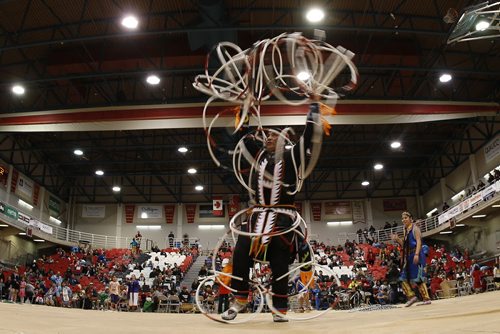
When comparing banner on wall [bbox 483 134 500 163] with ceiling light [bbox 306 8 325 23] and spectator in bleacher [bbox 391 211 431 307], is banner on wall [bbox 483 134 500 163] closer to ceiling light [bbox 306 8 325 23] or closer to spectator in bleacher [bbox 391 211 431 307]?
ceiling light [bbox 306 8 325 23]

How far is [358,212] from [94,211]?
822 inches

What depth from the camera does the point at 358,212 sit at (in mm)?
37906

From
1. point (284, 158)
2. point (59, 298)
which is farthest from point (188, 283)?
point (284, 158)

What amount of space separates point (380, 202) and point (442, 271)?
1547 centimetres

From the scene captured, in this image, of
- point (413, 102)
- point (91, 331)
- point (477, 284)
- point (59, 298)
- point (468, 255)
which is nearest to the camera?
point (91, 331)

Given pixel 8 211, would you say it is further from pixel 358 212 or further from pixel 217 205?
pixel 358 212

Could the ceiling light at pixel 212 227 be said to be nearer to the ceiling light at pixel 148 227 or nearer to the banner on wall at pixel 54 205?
the ceiling light at pixel 148 227

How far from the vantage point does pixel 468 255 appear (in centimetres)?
2755

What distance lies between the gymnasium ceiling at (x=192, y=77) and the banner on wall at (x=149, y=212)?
2.12 ft

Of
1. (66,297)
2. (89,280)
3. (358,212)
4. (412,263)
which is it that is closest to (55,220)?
(89,280)

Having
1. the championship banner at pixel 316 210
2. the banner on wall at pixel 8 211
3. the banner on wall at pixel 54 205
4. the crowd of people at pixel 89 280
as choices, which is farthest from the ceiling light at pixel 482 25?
the banner on wall at pixel 54 205

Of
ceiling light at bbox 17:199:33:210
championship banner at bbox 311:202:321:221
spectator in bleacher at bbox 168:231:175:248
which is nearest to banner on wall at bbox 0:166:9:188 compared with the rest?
ceiling light at bbox 17:199:33:210

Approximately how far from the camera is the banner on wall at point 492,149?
85.3 ft

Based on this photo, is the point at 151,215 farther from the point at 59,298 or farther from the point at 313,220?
the point at 59,298
